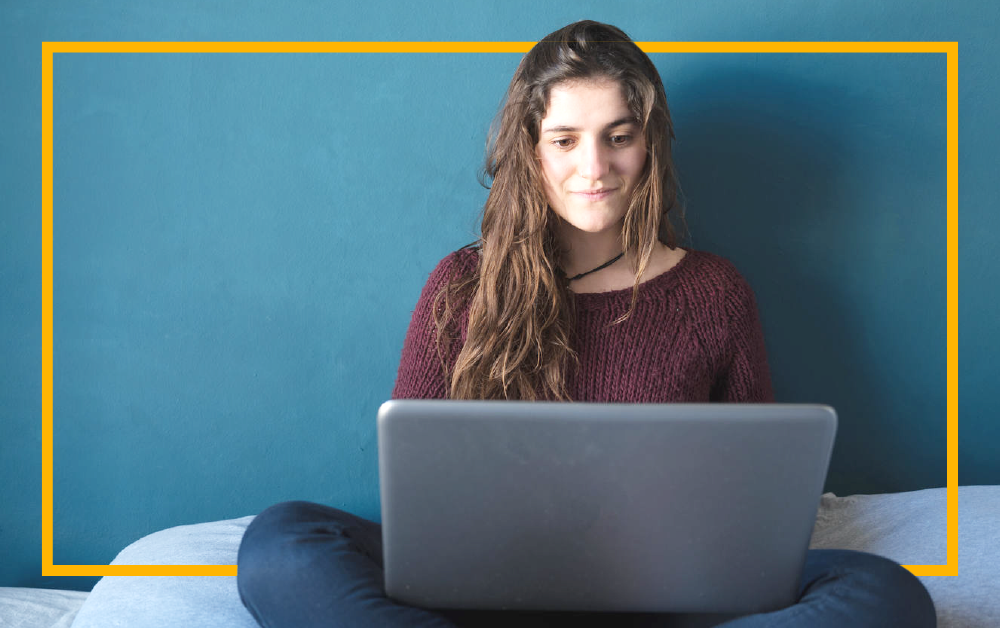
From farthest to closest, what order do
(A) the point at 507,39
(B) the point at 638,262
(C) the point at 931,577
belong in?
1. (A) the point at 507,39
2. (B) the point at 638,262
3. (C) the point at 931,577

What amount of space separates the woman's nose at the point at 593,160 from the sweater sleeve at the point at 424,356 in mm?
243

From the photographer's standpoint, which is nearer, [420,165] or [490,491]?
[490,491]

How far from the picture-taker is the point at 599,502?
0.61 metres

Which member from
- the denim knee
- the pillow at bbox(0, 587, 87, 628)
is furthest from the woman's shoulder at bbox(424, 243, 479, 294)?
the pillow at bbox(0, 587, 87, 628)

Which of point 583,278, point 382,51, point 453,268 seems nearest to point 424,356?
point 453,268

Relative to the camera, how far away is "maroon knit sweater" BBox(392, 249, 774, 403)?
1.06m

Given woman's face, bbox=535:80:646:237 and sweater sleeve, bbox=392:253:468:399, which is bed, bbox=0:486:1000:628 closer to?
sweater sleeve, bbox=392:253:468:399

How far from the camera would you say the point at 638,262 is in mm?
1115

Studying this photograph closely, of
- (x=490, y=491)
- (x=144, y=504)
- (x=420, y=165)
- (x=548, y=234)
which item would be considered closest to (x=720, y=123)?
(x=548, y=234)

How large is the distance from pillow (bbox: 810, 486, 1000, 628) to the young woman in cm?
25

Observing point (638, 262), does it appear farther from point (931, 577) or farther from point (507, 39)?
point (931, 577)

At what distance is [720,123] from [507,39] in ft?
1.22

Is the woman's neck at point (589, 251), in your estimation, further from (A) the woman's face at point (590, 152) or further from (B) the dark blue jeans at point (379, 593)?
(B) the dark blue jeans at point (379, 593)

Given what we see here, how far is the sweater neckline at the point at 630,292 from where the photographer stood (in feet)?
3.59
